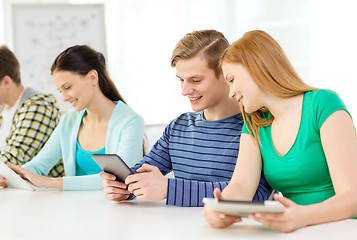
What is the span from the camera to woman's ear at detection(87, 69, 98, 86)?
2275 millimetres

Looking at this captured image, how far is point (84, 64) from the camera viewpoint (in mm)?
2258

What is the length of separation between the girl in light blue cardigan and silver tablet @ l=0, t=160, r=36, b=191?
10 centimetres

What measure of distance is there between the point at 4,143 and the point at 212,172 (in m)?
1.48

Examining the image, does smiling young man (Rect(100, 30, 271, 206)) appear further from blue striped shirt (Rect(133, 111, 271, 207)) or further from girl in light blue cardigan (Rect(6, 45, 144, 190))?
girl in light blue cardigan (Rect(6, 45, 144, 190))

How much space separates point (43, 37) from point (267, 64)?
3503 mm

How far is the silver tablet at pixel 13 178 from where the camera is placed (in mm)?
1965

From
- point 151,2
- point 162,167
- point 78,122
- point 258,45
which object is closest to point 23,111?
point 78,122

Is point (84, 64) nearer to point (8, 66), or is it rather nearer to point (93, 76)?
point (93, 76)

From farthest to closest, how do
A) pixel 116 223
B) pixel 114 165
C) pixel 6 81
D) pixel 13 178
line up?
pixel 6 81 → pixel 13 178 → pixel 114 165 → pixel 116 223

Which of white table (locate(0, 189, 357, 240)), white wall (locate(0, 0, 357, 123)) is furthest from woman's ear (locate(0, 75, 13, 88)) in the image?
white wall (locate(0, 0, 357, 123))

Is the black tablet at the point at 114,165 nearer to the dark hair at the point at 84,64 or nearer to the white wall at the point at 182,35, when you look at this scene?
the dark hair at the point at 84,64

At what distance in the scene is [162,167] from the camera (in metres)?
1.85

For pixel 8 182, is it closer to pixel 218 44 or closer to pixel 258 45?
pixel 218 44

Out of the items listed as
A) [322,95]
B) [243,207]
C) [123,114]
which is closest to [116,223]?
[243,207]
